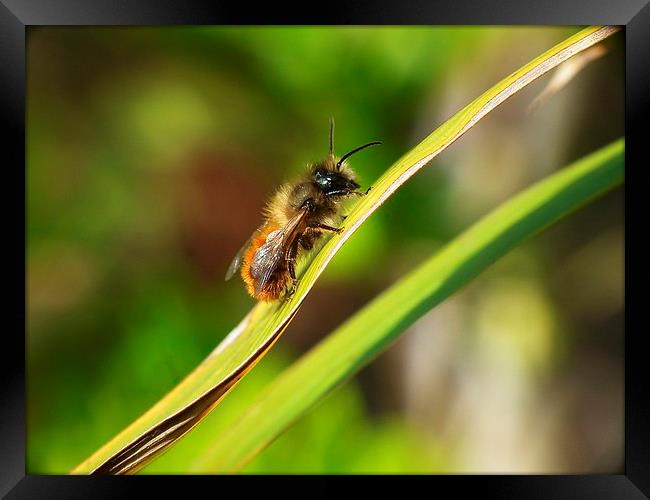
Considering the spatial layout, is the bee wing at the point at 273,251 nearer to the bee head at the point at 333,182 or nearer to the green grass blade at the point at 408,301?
the bee head at the point at 333,182

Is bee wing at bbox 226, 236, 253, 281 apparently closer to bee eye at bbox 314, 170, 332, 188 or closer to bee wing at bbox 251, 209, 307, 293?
bee wing at bbox 251, 209, 307, 293

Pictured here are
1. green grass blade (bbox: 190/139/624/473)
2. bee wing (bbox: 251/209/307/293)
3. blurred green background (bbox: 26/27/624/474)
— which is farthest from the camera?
blurred green background (bbox: 26/27/624/474)

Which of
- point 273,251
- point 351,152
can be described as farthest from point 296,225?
point 351,152

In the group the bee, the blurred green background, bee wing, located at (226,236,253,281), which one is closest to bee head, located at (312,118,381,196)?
the bee

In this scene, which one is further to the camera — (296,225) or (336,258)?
(336,258)

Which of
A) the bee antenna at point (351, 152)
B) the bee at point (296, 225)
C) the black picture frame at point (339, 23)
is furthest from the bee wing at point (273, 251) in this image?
the black picture frame at point (339, 23)

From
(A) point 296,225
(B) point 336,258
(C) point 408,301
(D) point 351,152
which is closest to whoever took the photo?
(C) point 408,301

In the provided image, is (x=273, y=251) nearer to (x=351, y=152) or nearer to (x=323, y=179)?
(x=323, y=179)
